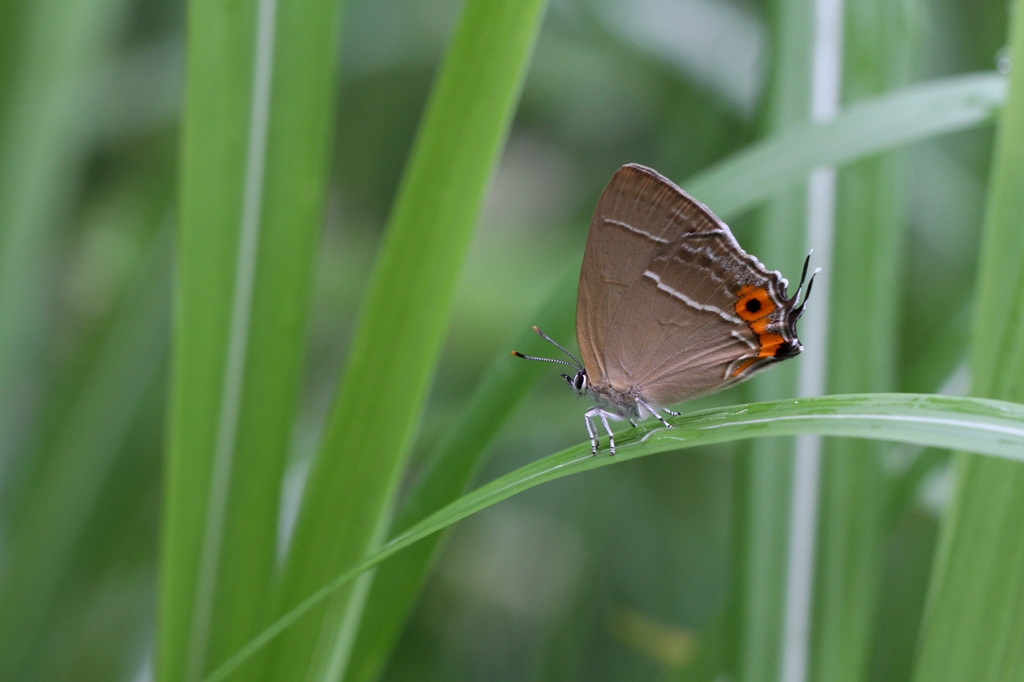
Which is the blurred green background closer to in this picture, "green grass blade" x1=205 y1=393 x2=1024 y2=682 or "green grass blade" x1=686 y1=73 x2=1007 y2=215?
"green grass blade" x1=686 y1=73 x2=1007 y2=215

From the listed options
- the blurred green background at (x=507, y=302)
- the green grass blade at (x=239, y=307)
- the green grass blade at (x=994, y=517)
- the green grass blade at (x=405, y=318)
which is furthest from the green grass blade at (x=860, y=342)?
the green grass blade at (x=239, y=307)

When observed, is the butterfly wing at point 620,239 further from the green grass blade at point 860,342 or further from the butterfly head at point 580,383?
the green grass blade at point 860,342

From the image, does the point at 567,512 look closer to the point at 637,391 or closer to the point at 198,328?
the point at 637,391

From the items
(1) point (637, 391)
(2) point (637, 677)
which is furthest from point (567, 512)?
(1) point (637, 391)

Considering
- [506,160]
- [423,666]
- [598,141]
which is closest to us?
[423,666]

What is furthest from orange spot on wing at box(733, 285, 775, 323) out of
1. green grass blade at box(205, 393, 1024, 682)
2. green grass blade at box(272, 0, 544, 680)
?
green grass blade at box(272, 0, 544, 680)

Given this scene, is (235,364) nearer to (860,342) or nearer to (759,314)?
(759,314)

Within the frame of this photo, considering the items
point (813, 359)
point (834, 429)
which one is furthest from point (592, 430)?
point (834, 429)
